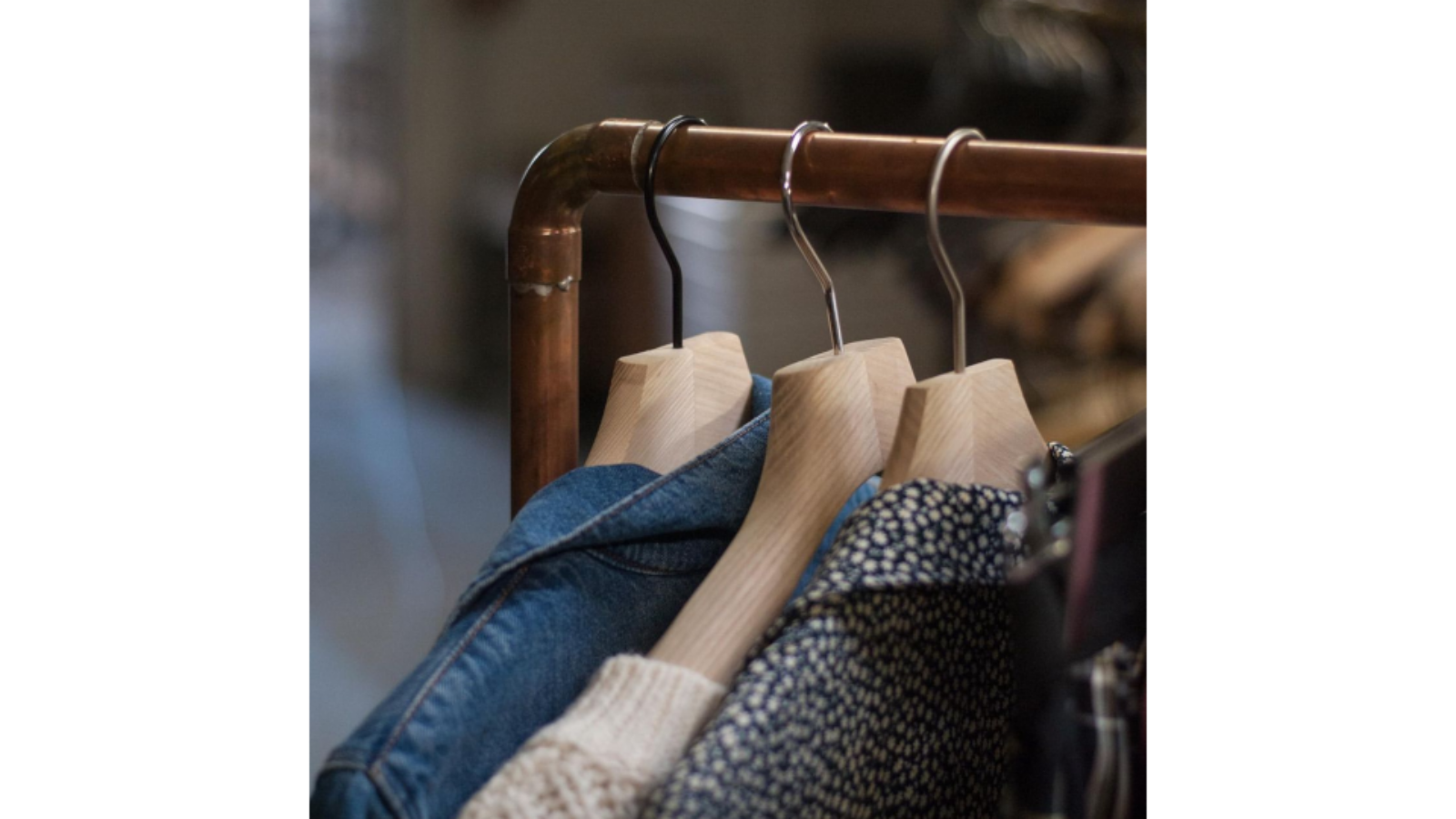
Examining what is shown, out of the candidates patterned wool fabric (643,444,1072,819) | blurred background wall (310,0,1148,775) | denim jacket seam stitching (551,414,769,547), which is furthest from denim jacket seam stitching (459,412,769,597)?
blurred background wall (310,0,1148,775)

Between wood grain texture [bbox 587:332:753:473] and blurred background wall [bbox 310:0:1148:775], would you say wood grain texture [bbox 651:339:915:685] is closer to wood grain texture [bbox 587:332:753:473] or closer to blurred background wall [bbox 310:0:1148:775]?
wood grain texture [bbox 587:332:753:473]

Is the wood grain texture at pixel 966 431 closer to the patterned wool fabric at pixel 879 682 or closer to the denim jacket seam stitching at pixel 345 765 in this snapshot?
the patterned wool fabric at pixel 879 682

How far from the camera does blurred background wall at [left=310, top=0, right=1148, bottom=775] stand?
1.10 metres

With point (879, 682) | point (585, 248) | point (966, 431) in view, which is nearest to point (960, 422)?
point (966, 431)

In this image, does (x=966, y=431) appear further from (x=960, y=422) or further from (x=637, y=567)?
(x=637, y=567)

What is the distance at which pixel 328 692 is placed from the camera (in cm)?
117

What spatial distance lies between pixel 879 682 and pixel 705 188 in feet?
0.81

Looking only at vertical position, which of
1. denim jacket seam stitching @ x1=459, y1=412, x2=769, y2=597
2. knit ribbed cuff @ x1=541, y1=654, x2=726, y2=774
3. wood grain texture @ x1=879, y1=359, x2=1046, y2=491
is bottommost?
knit ribbed cuff @ x1=541, y1=654, x2=726, y2=774

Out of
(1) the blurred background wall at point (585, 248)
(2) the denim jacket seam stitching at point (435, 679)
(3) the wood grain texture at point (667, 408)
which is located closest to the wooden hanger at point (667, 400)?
(3) the wood grain texture at point (667, 408)

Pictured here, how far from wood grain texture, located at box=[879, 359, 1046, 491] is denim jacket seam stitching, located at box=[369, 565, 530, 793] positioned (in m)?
0.15
